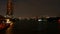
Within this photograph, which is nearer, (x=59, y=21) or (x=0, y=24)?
(x=0, y=24)

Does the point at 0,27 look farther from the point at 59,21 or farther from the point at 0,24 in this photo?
the point at 59,21

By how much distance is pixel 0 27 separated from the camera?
27.8 meters

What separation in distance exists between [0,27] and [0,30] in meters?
0.76

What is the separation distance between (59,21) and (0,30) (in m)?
35.5

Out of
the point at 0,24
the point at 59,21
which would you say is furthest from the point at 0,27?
the point at 59,21

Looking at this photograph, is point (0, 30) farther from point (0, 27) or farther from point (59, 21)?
point (59, 21)

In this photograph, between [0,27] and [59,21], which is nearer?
[0,27]

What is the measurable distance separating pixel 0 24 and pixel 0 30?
732mm

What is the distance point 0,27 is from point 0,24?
673mm

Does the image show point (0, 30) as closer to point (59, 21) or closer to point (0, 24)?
point (0, 24)

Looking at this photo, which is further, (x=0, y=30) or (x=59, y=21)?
(x=59, y=21)

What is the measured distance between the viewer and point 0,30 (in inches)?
1121

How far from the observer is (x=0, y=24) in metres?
28.4
